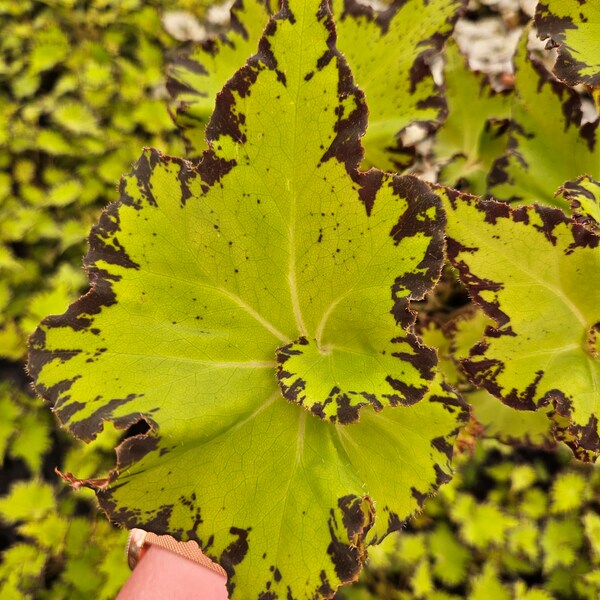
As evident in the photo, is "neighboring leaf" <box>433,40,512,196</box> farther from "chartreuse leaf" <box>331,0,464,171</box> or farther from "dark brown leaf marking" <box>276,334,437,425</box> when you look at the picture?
"dark brown leaf marking" <box>276,334,437,425</box>

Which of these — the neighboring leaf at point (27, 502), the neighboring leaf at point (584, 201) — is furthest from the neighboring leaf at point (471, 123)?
the neighboring leaf at point (27, 502)

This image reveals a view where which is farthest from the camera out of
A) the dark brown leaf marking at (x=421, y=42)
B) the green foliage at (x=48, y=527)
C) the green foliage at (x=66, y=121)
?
the green foliage at (x=66, y=121)

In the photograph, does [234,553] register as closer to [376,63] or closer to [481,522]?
[376,63]

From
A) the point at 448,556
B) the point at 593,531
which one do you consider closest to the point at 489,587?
the point at 448,556

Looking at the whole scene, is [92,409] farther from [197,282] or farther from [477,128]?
[477,128]

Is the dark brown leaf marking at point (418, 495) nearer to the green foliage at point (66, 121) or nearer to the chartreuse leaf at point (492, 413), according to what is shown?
the chartreuse leaf at point (492, 413)
